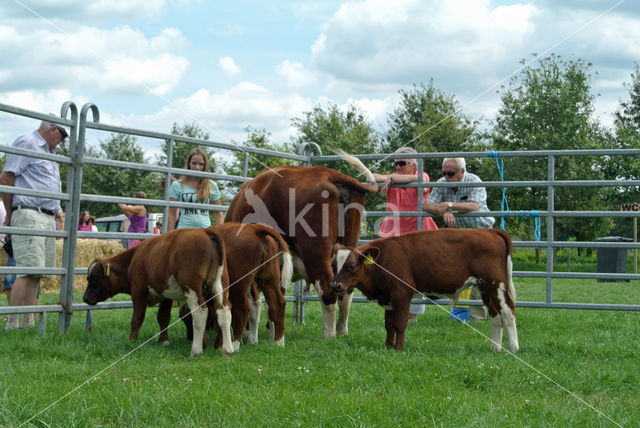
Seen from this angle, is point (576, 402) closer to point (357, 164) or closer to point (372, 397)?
point (372, 397)

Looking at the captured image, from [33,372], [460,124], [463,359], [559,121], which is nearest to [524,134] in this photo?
[559,121]

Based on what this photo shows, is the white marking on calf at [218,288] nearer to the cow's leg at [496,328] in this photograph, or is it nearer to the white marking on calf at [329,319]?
the white marking on calf at [329,319]

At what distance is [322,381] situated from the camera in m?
4.42

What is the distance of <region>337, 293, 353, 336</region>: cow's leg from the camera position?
678cm

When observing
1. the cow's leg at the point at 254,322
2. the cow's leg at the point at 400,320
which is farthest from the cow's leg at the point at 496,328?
the cow's leg at the point at 254,322

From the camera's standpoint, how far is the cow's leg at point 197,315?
213 inches

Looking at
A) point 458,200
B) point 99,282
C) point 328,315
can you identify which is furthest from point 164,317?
point 458,200

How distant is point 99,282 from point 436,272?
330 centimetres

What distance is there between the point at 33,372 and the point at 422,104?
30381 mm

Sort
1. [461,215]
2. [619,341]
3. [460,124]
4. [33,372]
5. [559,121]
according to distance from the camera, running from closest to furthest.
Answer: [33,372] → [619,341] → [461,215] → [559,121] → [460,124]

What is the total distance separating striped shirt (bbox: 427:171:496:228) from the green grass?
1535mm

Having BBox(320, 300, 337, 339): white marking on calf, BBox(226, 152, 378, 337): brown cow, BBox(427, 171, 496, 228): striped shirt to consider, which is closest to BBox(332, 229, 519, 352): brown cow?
BBox(226, 152, 378, 337): brown cow

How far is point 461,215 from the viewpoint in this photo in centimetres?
779

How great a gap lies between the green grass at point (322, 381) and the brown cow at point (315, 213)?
60 cm
